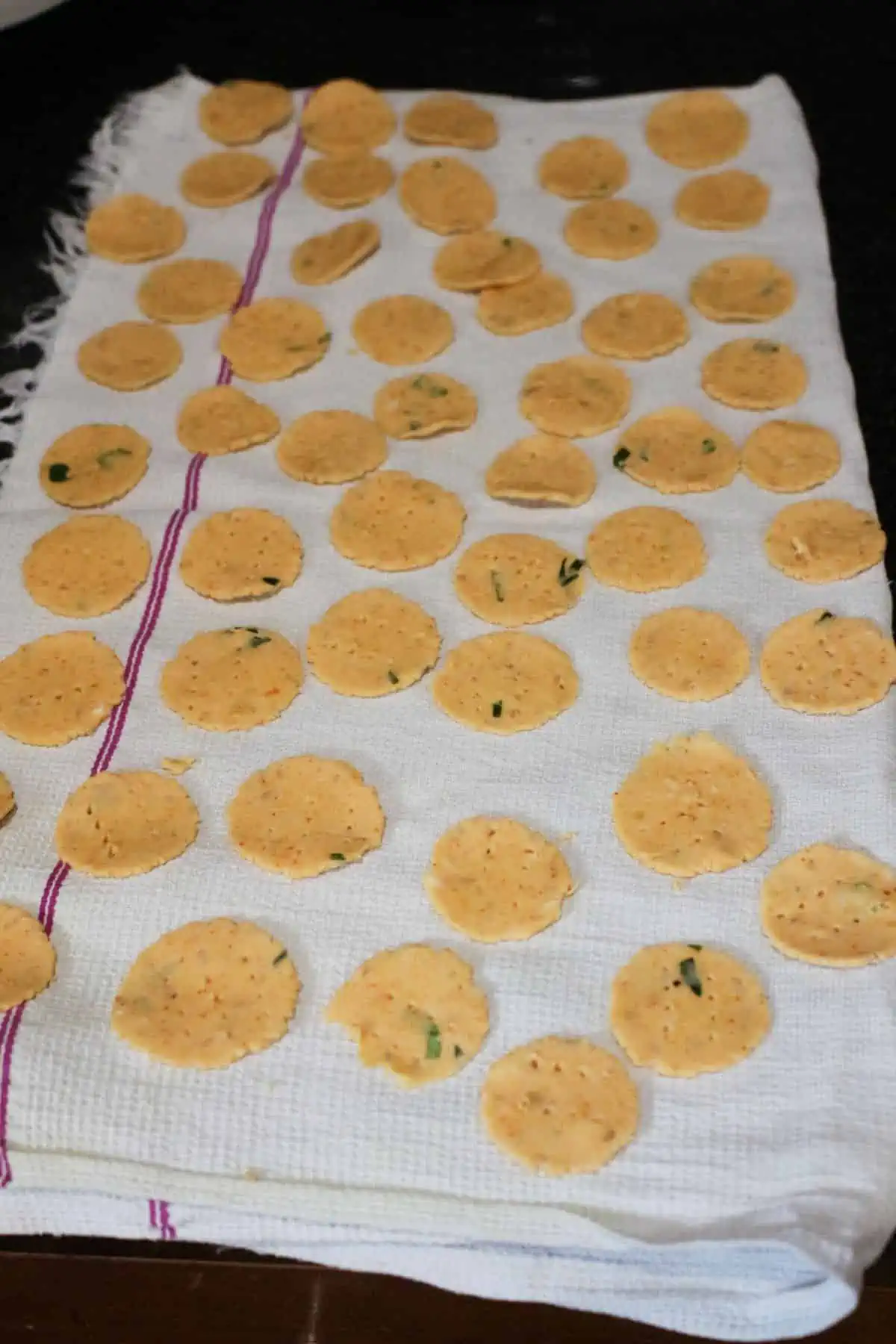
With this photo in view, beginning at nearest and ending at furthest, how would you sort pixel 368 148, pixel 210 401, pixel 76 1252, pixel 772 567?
pixel 76 1252 < pixel 772 567 < pixel 210 401 < pixel 368 148

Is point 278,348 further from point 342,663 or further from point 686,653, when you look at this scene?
point 686,653

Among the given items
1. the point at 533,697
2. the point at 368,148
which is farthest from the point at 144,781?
the point at 368,148

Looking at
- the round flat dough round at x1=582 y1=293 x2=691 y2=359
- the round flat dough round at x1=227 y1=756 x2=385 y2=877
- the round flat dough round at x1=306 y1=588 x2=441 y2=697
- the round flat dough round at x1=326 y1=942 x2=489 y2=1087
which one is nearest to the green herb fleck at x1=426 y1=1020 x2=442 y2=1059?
the round flat dough round at x1=326 y1=942 x2=489 y2=1087

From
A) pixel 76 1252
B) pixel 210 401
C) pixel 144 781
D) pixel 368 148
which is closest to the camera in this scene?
pixel 76 1252

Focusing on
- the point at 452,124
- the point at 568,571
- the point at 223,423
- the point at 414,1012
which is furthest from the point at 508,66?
the point at 414,1012

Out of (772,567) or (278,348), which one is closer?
(772,567)

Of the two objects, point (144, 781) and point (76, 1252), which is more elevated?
point (144, 781)

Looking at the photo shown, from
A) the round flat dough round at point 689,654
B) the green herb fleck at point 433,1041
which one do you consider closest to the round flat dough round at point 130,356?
the round flat dough round at point 689,654

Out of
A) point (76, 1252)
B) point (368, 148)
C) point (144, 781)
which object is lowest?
point (76, 1252)

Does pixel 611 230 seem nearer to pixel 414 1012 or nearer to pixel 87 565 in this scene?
pixel 87 565
